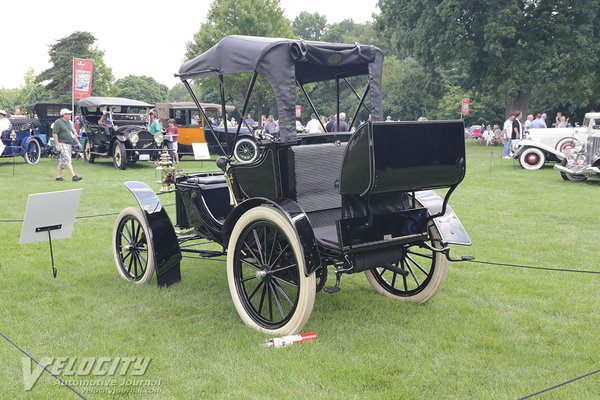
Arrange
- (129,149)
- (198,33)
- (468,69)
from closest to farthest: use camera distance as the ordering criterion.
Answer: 1. (129,149)
2. (468,69)
3. (198,33)

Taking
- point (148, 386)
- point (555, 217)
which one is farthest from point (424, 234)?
point (555, 217)

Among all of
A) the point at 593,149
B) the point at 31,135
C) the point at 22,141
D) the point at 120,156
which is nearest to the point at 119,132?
the point at 120,156

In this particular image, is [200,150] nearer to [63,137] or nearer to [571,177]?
[63,137]

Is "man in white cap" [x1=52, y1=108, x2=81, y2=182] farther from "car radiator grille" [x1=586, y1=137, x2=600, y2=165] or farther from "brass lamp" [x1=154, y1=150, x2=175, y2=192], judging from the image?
"car radiator grille" [x1=586, y1=137, x2=600, y2=165]

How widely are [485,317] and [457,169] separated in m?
1.41

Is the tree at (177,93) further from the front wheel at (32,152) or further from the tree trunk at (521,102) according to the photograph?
the front wheel at (32,152)

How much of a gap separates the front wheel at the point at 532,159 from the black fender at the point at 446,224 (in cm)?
1348

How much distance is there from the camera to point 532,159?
55.0 feet

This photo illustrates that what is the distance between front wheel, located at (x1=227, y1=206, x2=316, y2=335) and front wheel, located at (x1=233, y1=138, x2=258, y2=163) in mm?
722

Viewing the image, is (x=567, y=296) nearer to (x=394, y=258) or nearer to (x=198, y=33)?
(x=394, y=258)

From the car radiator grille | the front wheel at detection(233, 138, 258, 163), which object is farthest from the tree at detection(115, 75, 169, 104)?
the front wheel at detection(233, 138, 258, 163)

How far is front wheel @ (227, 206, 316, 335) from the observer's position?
368 cm

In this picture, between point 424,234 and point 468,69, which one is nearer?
point 424,234

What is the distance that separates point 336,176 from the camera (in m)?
4.38
